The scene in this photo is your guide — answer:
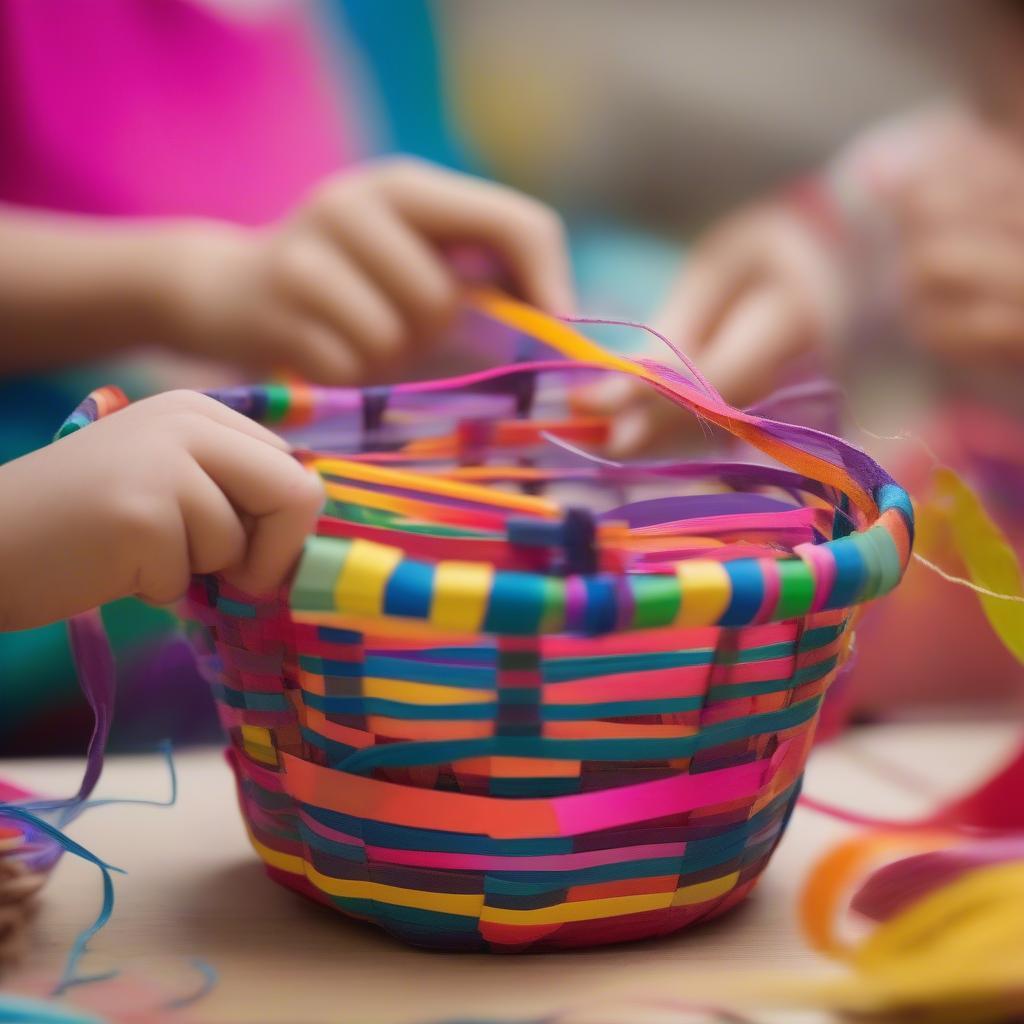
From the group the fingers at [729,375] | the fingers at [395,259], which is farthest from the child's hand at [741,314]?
the fingers at [395,259]

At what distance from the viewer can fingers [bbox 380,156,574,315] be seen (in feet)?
2.00

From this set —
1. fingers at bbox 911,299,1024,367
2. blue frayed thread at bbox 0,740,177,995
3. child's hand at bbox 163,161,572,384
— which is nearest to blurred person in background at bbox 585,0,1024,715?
fingers at bbox 911,299,1024,367

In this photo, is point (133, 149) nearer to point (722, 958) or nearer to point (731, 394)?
point (731, 394)

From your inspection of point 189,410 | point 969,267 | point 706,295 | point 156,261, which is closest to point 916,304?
point 969,267

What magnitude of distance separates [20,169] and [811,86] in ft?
1.61

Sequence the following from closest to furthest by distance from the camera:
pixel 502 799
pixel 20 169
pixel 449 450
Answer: pixel 502 799 < pixel 449 450 < pixel 20 169

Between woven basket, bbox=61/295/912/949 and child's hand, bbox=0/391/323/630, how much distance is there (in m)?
0.02

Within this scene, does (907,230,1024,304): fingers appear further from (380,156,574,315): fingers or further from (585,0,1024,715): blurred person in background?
(380,156,574,315): fingers

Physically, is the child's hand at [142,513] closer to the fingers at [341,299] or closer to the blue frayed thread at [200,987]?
the blue frayed thread at [200,987]

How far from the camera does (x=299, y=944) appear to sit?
0.35 meters

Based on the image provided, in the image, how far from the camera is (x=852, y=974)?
33cm

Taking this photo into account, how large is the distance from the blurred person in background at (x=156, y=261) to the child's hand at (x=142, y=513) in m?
0.30

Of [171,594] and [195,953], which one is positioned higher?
[171,594]

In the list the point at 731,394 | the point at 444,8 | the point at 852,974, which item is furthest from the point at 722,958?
the point at 444,8
